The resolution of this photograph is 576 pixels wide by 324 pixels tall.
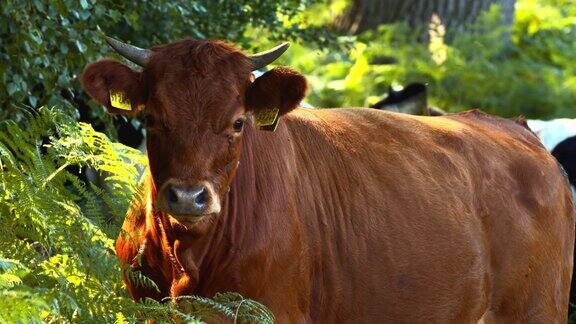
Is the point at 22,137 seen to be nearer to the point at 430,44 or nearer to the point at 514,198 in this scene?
the point at 514,198

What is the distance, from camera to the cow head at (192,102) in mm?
6199

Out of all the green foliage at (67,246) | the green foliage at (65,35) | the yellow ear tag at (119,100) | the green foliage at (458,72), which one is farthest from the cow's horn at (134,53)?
the green foliage at (458,72)

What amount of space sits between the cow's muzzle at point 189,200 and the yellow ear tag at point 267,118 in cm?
61

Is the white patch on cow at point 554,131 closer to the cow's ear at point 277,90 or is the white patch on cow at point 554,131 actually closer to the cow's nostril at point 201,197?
the cow's ear at point 277,90

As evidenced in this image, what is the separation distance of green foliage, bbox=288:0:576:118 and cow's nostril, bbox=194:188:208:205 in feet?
33.9

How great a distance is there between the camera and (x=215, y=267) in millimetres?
6602

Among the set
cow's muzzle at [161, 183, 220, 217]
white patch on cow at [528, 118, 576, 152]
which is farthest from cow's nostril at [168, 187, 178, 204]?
white patch on cow at [528, 118, 576, 152]

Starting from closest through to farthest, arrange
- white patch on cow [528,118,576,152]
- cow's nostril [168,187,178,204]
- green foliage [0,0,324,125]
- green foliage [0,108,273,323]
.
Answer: green foliage [0,108,273,323], cow's nostril [168,187,178,204], green foliage [0,0,324,125], white patch on cow [528,118,576,152]

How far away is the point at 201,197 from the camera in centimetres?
613

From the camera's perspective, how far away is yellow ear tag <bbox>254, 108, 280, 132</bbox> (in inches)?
261

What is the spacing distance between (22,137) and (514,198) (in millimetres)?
2988

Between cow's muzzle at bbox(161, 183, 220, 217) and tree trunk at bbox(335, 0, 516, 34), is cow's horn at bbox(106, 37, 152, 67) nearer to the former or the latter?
cow's muzzle at bbox(161, 183, 220, 217)

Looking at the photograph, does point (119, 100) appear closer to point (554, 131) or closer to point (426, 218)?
point (426, 218)

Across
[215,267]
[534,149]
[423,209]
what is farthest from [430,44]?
[215,267]
